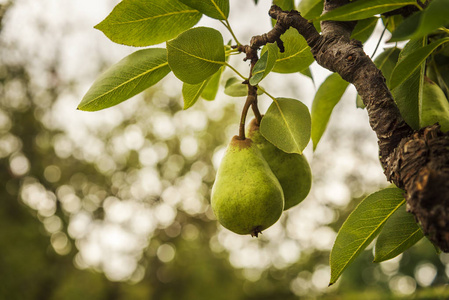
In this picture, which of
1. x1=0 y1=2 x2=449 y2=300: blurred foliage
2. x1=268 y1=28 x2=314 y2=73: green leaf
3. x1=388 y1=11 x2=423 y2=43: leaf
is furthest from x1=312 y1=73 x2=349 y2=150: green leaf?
x1=0 y1=2 x2=449 y2=300: blurred foliage

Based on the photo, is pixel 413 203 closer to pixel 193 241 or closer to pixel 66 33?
pixel 66 33

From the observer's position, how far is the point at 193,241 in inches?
438

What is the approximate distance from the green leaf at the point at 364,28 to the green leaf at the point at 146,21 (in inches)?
14.0

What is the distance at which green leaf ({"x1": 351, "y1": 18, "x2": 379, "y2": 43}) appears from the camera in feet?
2.93

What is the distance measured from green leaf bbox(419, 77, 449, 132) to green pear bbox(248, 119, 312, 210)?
0.25 m

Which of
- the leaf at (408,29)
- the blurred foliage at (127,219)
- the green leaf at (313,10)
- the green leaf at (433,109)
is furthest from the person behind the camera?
the blurred foliage at (127,219)

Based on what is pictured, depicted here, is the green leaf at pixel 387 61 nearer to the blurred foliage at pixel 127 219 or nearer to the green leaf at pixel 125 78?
the green leaf at pixel 125 78

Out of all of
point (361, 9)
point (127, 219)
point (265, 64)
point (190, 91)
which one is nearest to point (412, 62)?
point (361, 9)

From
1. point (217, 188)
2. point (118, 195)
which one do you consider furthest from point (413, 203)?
point (118, 195)

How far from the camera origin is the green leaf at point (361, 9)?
533 millimetres

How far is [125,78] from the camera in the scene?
786 mm

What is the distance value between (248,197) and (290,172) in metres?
0.14

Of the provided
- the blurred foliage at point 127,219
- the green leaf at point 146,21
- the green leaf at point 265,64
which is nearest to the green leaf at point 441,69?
the green leaf at point 265,64

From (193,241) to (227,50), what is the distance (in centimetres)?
1066
